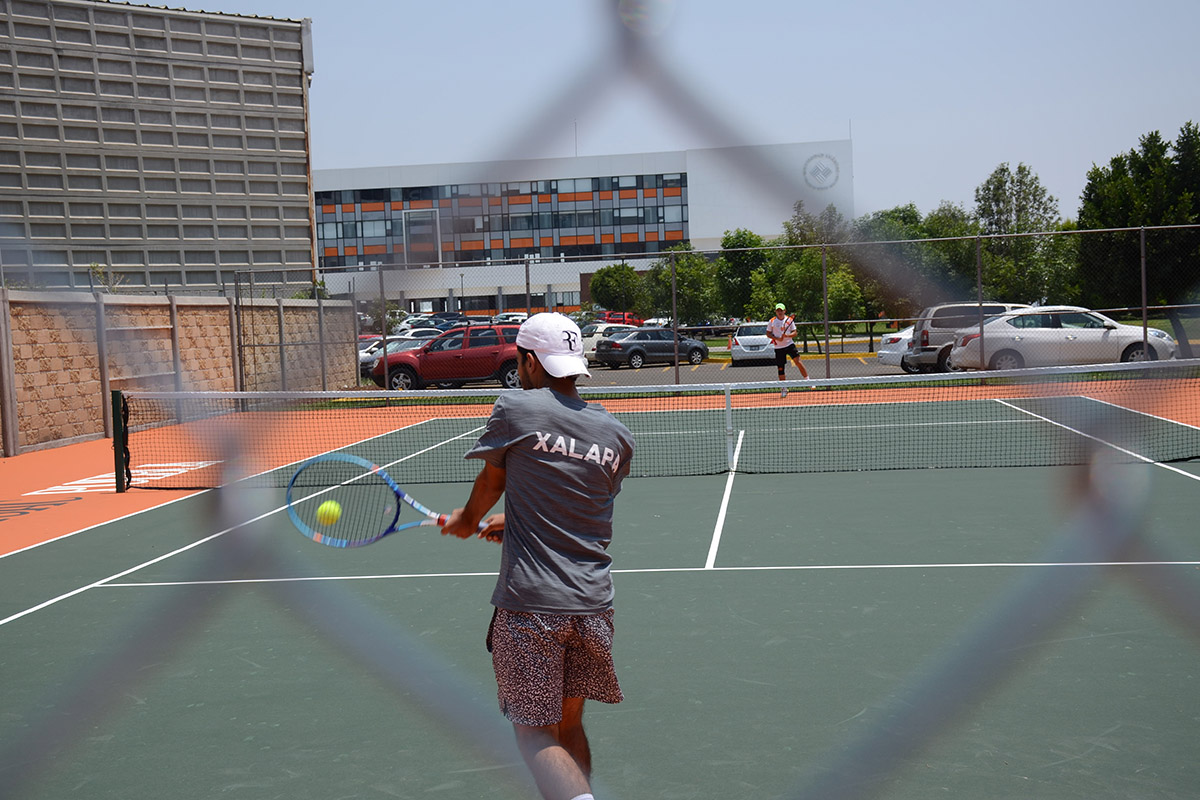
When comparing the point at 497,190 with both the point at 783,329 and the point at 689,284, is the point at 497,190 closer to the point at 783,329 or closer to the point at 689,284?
the point at 783,329

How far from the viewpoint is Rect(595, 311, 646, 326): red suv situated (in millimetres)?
36106

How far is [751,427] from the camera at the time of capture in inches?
635

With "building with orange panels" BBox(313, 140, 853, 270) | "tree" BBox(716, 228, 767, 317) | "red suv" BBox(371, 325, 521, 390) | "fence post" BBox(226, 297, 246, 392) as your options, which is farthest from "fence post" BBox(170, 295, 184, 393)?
"building with orange panels" BBox(313, 140, 853, 270)

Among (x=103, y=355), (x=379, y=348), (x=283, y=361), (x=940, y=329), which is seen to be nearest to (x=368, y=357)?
(x=379, y=348)

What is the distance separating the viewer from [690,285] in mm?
22984

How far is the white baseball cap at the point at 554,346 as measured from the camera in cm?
331

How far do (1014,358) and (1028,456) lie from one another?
9146 millimetres

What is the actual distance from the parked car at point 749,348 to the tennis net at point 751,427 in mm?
5151

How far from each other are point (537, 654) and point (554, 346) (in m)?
0.88

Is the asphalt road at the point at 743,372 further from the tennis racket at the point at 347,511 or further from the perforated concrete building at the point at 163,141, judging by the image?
the perforated concrete building at the point at 163,141

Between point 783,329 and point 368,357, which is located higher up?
point 783,329

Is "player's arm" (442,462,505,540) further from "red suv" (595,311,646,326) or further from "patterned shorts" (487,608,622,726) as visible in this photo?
"red suv" (595,311,646,326)

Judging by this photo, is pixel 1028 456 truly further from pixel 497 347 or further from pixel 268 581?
pixel 497 347

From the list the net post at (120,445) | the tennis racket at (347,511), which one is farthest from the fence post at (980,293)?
the tennis racket at (347,511)
